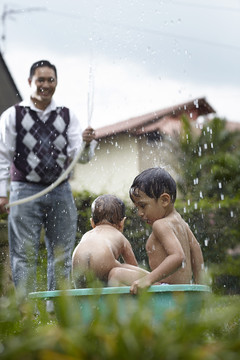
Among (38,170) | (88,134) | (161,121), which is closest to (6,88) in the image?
(38,170)

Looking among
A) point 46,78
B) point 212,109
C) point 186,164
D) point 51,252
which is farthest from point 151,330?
point 212,109

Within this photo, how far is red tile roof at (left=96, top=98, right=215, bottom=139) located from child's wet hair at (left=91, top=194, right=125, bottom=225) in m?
12.2

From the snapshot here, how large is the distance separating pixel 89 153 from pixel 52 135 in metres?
0.27

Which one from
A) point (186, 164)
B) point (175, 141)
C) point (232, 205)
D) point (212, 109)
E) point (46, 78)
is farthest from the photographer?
point (212, 109)

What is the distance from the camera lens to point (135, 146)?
17812 mm

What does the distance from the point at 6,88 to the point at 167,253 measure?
8.30m

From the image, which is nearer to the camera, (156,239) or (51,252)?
(156,239)

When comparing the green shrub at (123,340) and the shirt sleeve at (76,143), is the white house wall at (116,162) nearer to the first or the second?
the shirt sleeve at (76,143)

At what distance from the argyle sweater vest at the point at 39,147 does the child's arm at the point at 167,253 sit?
5.25 ft

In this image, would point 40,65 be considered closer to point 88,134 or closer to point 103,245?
point 88,134

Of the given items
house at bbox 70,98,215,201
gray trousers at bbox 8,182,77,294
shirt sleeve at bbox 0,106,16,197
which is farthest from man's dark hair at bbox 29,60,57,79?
house at bbox 70,98,215,201

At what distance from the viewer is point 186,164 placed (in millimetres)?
13297

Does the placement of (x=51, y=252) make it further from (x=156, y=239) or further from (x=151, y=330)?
(x=151, y=330)

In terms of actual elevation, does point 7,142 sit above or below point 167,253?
above
